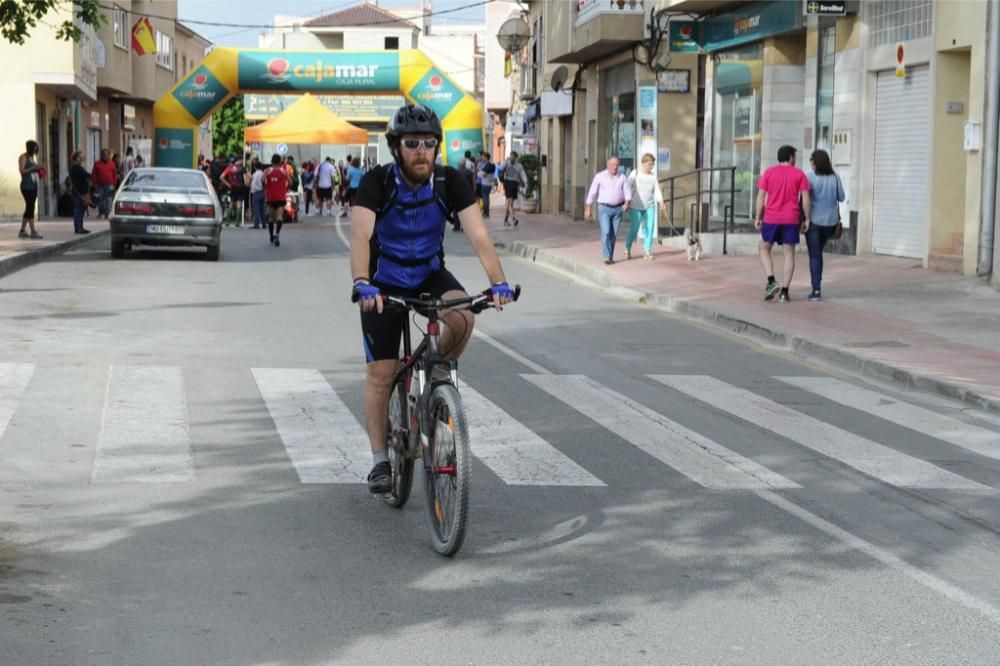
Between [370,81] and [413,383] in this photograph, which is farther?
[370,81]

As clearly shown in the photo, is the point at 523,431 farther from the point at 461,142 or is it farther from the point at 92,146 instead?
the point at 92,146

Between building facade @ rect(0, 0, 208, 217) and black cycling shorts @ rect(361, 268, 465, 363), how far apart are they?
63.6 ft

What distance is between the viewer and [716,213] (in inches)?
1202

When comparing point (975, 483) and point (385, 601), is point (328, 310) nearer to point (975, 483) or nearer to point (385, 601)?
point (975, 483)

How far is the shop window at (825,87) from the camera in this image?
81.0 ft

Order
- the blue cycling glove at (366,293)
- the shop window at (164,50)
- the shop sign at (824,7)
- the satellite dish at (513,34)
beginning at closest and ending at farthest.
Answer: the blue cycling glove at (366,293), the shop sign at (824,7), the satellite dish at (513,34), the shop window at (164,50)

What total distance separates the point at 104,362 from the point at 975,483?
6.50 m

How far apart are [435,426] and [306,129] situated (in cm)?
3287

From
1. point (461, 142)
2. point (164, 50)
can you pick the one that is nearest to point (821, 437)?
point (461, 142)

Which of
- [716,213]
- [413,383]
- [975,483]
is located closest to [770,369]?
[975,483]

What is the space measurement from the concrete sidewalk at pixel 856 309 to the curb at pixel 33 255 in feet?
26.8

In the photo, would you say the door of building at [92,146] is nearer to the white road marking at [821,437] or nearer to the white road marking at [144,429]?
the white road marking at [144,429]

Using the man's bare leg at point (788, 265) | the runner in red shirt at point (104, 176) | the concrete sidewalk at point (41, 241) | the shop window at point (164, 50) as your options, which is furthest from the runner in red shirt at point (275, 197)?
the shop window at point (164, 50)

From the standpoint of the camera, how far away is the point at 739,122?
29391 mm
